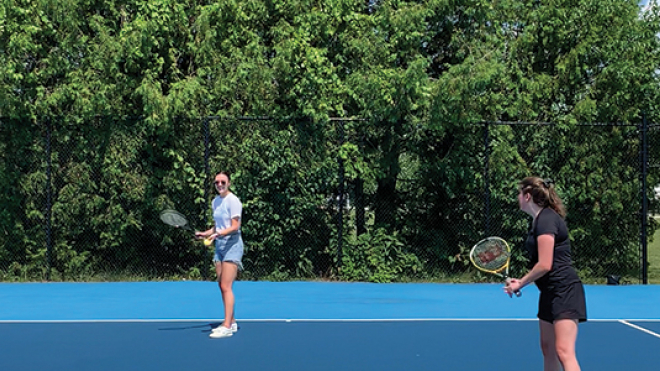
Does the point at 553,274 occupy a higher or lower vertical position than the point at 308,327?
higher

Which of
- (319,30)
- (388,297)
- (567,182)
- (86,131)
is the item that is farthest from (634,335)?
(86,131)

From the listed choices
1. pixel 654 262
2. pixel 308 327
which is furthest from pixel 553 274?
pixel 654 262

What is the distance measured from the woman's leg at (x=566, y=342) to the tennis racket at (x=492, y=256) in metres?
0.68

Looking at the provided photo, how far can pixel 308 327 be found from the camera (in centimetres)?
978

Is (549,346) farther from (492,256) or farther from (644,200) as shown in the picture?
(644,200)

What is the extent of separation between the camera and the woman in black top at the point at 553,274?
546cm

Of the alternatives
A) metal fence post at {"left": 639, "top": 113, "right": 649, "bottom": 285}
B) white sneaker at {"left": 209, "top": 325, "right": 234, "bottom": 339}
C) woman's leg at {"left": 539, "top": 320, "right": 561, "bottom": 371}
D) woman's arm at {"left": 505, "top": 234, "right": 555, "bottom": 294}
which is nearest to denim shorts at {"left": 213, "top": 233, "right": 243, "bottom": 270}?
white sneaker at {"left": 209, "top": 325, "right": 234, "bottom": 339}

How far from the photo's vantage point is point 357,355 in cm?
816

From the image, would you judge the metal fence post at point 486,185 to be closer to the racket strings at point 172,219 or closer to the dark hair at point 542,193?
the racket strings at point 172,219

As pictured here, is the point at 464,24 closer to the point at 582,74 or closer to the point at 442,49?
the point at 442,49

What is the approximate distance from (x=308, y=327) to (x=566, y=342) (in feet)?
15.1

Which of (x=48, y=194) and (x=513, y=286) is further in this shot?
(x=48, y=194)

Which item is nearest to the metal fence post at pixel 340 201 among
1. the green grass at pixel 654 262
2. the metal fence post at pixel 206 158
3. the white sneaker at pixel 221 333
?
the metal fence post at pixel 206 158

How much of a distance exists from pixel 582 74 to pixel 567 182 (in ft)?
5.79
